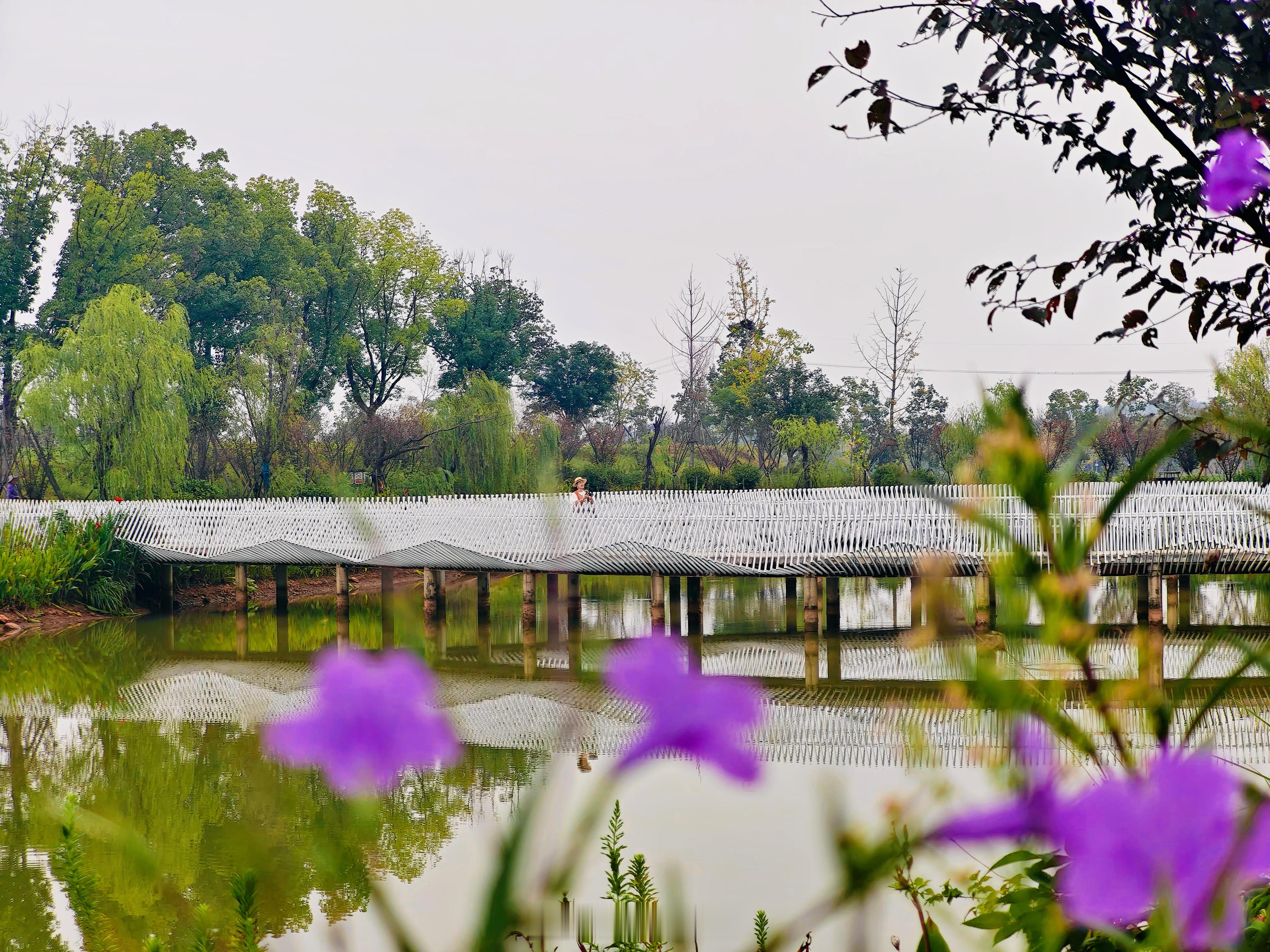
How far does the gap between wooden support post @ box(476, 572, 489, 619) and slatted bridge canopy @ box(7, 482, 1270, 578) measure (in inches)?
46.8

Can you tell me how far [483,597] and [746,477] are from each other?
32.2 feet

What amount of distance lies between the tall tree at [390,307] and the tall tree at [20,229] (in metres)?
9.06

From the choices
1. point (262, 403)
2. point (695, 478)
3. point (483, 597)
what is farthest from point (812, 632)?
point (262, 403)

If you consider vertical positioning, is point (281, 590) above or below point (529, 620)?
above

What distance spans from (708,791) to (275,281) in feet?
104

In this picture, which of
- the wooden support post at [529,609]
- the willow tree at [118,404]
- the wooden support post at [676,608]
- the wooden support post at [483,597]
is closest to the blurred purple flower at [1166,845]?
the wooden support post at [529,609]

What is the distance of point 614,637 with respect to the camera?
163 inches

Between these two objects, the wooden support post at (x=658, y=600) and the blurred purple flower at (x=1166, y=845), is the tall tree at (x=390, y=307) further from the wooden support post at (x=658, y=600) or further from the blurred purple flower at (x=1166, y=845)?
the blurred purple flower at (x=1166, y=845)

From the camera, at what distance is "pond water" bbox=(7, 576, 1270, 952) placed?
0.52 m

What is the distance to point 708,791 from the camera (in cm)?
680

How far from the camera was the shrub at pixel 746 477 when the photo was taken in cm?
2486

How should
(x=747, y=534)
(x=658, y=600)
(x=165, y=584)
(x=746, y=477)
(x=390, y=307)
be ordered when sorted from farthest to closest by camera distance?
1. (x=390, y=307)
2. (x=746, y=477)
3. (x=165, y=584)
4. (x=747, y=534)
5. (x=658, y=600)

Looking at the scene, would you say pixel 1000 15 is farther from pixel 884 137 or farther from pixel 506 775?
pixel 506 775

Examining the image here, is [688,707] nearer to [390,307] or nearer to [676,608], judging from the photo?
[676,608]
